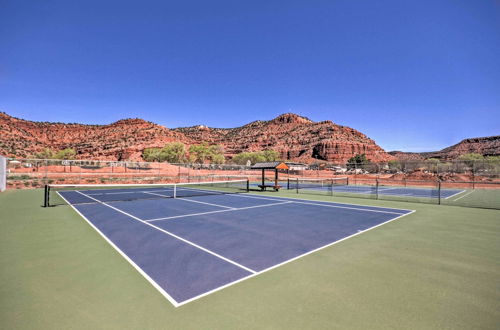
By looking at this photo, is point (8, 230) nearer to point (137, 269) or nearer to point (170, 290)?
point (137, 269)

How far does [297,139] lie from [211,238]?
138881 mm

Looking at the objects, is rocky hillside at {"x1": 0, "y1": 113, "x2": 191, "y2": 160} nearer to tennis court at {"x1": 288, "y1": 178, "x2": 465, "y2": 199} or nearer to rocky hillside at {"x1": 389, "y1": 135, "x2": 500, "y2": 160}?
tennis court at {"x1": 288, "y1": 178, "x2": 465, "y2": 199}

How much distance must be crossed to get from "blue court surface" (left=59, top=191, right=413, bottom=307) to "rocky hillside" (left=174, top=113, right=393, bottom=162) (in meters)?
108

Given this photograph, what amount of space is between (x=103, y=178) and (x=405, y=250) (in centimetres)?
3268

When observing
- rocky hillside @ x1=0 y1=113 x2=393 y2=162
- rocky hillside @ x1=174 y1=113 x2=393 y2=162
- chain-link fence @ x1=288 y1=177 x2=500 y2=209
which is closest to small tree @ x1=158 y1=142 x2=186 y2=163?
rocky hillside @ x1=0 y1=113 x2=393 y2=162

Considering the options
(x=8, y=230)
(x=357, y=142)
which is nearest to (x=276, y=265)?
(x=8, y=230)

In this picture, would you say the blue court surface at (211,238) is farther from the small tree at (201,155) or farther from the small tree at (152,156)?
the small tree at (201,155)

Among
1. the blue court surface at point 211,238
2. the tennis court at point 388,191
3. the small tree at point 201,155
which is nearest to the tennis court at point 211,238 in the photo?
the blue court surface at point 211,238

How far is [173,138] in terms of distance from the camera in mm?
117625

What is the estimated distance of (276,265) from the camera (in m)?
5.05

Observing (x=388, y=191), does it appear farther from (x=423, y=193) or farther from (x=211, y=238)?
(x=211, y=238)

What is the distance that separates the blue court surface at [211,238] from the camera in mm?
4504

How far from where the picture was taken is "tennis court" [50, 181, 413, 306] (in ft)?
14.8

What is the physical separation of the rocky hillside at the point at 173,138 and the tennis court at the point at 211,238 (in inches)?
3198
